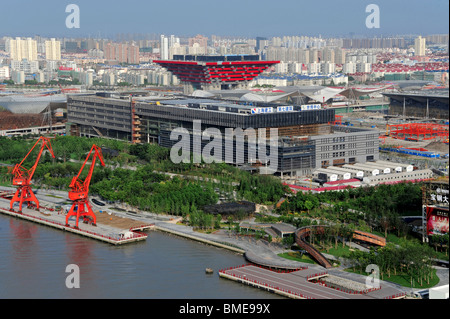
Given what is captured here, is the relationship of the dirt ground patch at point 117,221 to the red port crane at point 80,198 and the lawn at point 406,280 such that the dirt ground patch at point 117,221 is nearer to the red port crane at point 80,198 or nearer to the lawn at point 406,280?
the red port crane at point 80,198

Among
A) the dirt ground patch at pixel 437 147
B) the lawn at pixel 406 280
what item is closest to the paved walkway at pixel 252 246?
the lawn at pixel 406 280

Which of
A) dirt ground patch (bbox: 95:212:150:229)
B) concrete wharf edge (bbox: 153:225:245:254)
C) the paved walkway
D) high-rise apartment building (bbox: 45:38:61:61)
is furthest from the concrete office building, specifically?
high-rise apartment building (bbox: 45:38:61:61)

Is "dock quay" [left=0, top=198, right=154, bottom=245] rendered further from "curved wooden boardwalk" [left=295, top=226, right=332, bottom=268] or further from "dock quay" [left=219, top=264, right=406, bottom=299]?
"curved wooden boardwalk" [left=295, top=226, right=332, bottom=268]

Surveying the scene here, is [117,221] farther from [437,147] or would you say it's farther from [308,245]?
[437,147]

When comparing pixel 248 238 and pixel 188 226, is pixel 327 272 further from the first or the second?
pixel 188 226

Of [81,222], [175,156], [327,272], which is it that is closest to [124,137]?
[175,156]

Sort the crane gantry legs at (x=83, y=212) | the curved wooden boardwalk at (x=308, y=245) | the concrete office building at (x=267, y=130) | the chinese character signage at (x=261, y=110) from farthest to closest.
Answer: the chinese character signage at (x=261, y=110) < the concrete office building at (x=267, y=130) < the crane gantry legs at (x=83, y=212) < the curved wooden boardwalk at (x=308, y=245)

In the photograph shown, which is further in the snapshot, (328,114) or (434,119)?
(434,119)
